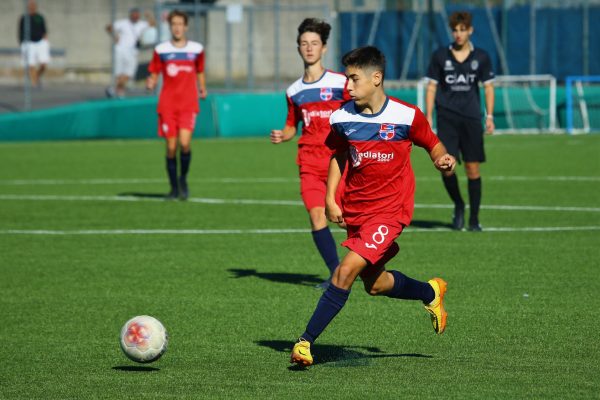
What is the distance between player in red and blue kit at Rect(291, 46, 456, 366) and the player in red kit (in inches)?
386

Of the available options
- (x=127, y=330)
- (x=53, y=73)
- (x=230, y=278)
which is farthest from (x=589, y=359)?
(x=53, y=73)

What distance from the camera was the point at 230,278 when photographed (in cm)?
1120

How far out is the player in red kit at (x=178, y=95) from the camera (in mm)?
17578

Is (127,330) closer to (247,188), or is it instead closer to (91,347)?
(91,347)

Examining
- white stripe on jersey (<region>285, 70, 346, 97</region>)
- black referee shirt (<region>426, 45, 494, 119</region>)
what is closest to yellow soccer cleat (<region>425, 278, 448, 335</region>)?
white stripe on jersey (<region>285, 70, 346, 97</region>)

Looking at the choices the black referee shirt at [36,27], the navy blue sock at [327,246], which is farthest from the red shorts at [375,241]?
the black referee shirt at [36,27]

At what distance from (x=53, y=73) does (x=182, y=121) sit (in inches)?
927

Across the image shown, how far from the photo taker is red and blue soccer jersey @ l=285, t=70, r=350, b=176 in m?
10.5

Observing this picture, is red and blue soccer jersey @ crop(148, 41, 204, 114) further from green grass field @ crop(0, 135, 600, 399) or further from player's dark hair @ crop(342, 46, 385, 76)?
player's dark hair @ crop(342, 46, 385, 76)

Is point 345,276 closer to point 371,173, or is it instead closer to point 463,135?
point 371,173

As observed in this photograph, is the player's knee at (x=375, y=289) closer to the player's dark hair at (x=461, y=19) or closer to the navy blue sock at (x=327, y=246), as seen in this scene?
the navy blue sock at (x=327, y=246)

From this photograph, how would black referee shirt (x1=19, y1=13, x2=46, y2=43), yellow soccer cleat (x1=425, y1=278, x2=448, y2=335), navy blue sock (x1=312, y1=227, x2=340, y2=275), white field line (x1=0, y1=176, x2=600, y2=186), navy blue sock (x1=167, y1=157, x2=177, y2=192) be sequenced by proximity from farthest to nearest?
black referee shirt (x1=19, y1=13, x2=46, y2=43) < white field line (x1=0, y1=176, x2=600, y2=186) < navy blue sock (x1=167, y1=157, x2=177, y2=192) < navy blue sock (x1=312, y1=227, x2=340, y2=275) < yellow soccer cleat (x1=425, y1=278, x2=448, y2=335)

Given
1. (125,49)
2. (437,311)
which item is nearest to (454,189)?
(437,311)

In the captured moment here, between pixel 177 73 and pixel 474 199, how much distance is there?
209 inches
